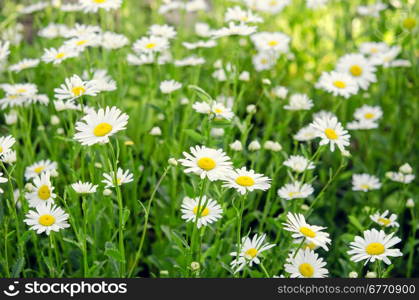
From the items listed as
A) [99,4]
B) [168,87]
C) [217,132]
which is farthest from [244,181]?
[99,4]

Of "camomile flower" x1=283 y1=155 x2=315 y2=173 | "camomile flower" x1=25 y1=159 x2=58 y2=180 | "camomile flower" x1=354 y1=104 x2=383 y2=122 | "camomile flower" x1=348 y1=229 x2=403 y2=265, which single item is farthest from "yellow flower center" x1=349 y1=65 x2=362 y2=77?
"camomile flower" x1=25 y1=159 x2=58 y2=180

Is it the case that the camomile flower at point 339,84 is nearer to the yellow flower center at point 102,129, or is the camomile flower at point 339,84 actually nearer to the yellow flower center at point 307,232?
the yellow flower center at point 307,232

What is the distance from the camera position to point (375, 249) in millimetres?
1962

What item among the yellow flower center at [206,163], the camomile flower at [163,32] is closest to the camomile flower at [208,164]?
the yellow flower center at [206,163]

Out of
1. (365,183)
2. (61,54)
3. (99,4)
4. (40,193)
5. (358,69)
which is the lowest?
A: (365,183)

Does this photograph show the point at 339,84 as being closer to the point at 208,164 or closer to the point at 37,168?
the point at 208,164

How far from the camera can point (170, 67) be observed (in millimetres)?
3094

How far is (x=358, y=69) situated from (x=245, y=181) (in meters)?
1.52

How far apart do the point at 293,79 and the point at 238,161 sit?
171 cm

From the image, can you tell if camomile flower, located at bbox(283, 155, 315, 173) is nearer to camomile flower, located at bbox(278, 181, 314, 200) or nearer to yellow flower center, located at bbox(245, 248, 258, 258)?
camomile flower, located at bbox(278, 181, 314, 200)

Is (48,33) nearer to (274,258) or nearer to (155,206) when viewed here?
(155,206)

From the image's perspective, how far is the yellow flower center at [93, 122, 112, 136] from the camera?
6.19ft

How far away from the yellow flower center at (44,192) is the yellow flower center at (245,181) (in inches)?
26.4

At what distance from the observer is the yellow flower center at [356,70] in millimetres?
3170
